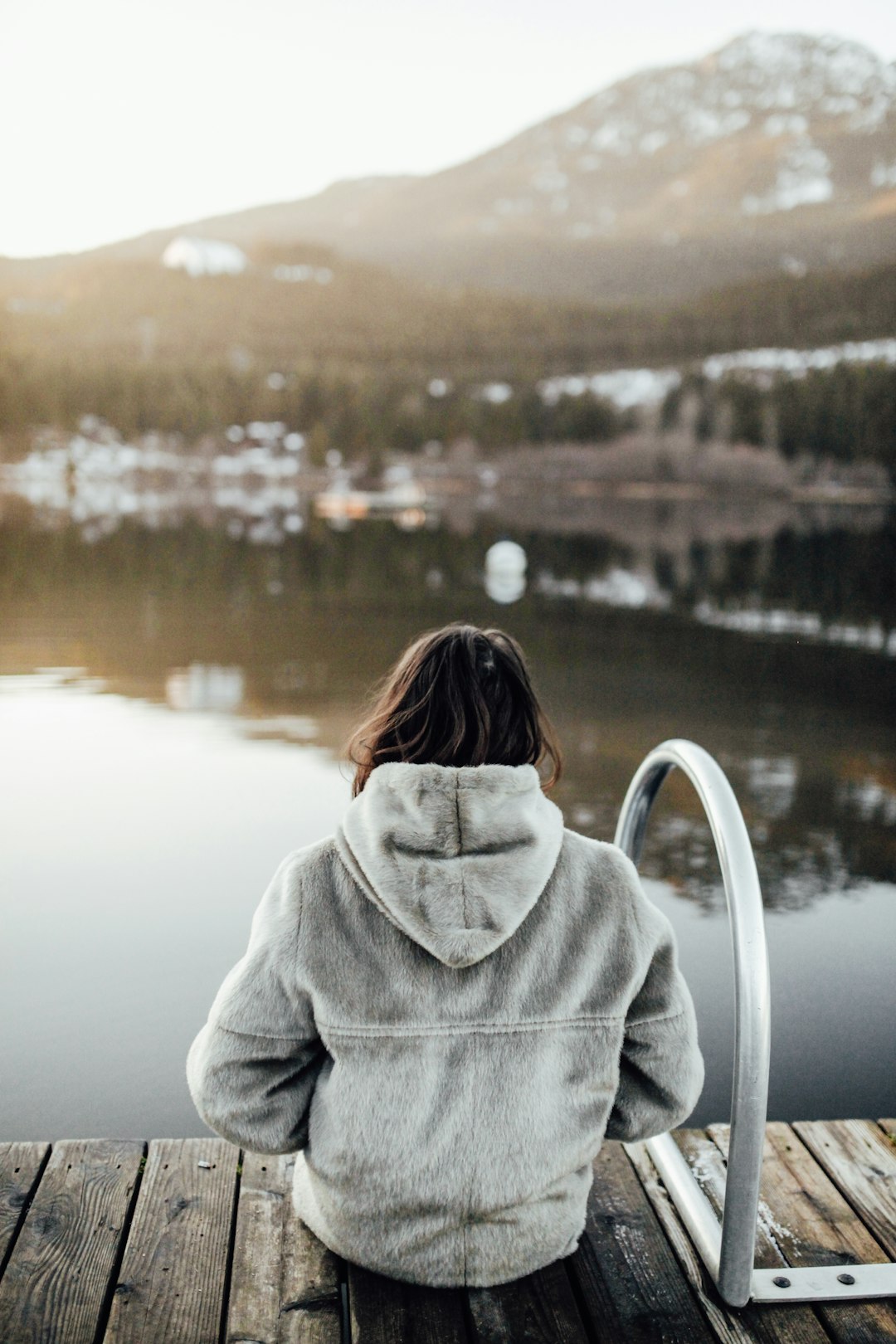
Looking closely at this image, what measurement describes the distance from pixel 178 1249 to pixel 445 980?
0.91m

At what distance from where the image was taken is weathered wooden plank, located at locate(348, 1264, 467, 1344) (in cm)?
180

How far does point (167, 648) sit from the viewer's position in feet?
42.5

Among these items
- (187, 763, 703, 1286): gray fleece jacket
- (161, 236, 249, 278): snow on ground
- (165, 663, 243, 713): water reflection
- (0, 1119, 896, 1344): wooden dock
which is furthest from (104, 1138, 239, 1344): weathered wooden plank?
(161, 236, 249, 278): snow on ground

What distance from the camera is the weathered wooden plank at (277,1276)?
72.9 inches

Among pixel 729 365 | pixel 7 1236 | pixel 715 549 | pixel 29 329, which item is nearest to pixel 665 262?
pixel 729 365

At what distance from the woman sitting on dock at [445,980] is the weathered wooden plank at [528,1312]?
0.22 m

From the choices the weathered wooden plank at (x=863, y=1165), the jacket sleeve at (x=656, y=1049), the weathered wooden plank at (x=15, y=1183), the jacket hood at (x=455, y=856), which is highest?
the jacket hood at (x=455, y=856)

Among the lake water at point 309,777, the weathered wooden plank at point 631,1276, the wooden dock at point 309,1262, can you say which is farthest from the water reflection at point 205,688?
the weathered wooden plank at point 631,1276

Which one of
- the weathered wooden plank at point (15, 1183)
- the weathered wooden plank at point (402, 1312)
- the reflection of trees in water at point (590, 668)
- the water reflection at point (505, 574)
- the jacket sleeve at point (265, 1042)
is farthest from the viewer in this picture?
the water reflection at point (505, 574)

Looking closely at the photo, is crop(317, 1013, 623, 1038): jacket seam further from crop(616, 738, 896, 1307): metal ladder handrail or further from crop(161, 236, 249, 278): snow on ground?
crop(161, 236, 249, 278): snow on ground

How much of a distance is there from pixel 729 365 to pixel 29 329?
6805 centimetres

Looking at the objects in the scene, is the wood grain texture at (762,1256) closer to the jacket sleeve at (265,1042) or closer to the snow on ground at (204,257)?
the jacket sleeve at (265,1042)

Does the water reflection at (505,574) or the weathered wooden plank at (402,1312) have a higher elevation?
the weathered wooden plank at (402,1312)

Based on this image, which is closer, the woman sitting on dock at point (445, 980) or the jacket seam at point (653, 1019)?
the woman sitting on dock at point (445, 980)
